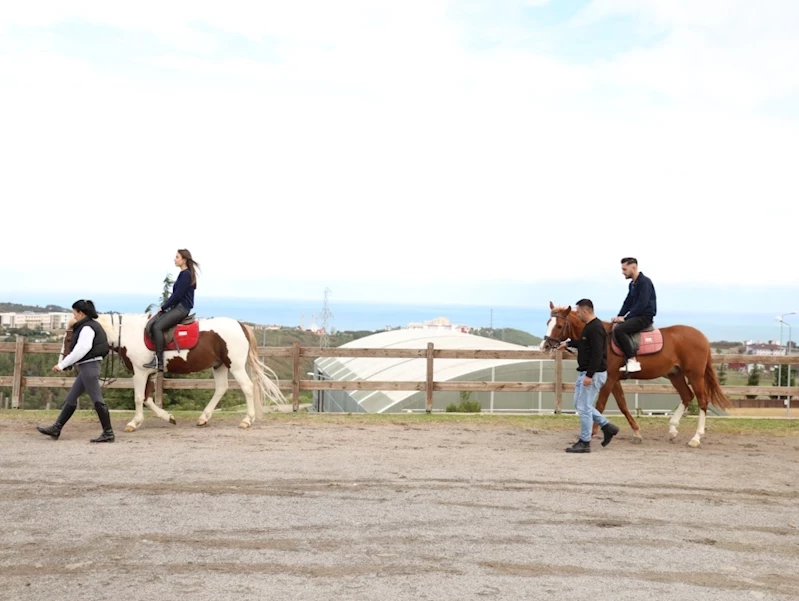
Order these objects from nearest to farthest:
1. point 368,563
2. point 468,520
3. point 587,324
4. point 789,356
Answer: point 368,563 < point 468,520 < point 587,324 < point 789,356

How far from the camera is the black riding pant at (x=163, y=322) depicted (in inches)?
460

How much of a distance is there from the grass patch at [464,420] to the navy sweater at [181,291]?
257cm

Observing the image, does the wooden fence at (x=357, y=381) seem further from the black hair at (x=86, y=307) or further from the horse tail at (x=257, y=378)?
the black hair at (x=86, y=307)

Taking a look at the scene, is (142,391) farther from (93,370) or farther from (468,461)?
(468,461)

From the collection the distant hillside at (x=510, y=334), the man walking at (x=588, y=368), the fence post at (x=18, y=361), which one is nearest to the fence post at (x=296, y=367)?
the fence post at (x=18, y=361)

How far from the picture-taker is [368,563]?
5730 mm

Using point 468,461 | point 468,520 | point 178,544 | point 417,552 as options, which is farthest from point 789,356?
point 178,544

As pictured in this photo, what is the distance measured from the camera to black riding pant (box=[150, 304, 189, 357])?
11.7m

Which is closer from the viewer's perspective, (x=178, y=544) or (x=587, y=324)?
(x=178, y=544)

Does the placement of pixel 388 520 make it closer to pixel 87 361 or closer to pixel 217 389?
pixel 87 361

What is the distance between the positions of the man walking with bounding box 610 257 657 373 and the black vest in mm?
7163

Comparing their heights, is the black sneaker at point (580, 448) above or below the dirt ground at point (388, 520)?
above

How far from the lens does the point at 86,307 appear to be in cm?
1077

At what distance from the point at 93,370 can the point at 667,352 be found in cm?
812
